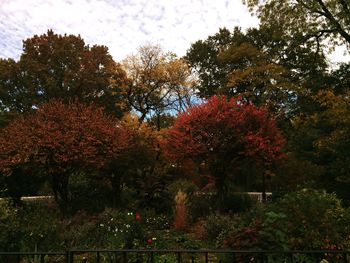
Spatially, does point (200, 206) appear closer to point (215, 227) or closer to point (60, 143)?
point (215, 227)

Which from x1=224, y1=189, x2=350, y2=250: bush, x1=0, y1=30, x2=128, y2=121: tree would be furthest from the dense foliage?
x1=0, y1=30, x2=128, y2=121: tree

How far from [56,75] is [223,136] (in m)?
21.8

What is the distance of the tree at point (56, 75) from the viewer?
29094 millimetres

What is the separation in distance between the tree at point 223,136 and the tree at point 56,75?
16308 millimetres

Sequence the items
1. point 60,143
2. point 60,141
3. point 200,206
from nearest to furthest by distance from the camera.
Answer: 1. point 60,141
2. point 60,143
3. point 200,206

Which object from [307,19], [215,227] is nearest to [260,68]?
[307,19]

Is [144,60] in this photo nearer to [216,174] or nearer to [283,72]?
[283,72]

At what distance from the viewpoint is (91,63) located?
101ft

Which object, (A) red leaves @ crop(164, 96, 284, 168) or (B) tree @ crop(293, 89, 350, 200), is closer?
(A) red leaves @ crop(164, 96, 284, 168)

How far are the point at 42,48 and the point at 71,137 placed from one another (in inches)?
781

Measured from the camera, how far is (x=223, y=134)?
1210 centimetres

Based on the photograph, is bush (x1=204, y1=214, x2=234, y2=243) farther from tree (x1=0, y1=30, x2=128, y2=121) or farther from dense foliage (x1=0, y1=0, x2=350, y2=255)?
tree (x1=0, y1=30, x2=128, y2=121)

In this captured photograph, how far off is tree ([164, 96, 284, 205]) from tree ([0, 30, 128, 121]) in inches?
642

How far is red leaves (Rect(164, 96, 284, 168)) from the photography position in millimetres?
11961
